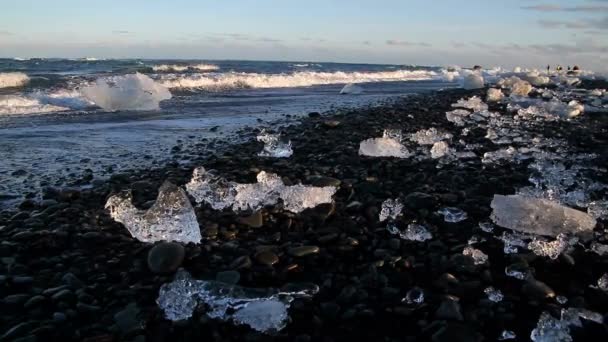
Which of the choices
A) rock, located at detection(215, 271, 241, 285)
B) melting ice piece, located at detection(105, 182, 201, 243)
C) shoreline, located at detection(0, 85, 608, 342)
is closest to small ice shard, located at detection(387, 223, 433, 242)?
shoreline, located at detection(0, 85, 608, 342)

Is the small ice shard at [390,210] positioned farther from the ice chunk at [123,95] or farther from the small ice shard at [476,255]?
the ice chunk at [123,95]

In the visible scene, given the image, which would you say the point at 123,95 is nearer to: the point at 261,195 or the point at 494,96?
the point at 261,195

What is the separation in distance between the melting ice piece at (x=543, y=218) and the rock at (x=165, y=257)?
A: 228 cm

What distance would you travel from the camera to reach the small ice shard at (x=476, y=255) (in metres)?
2.95

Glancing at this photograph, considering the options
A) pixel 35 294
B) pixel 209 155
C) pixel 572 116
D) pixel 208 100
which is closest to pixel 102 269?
pixel 35 294

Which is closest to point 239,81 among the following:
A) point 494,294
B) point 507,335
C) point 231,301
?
point 231,301

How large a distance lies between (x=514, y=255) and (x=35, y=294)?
2784 mm

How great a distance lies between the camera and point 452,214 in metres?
3.73

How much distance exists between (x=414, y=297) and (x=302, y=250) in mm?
803

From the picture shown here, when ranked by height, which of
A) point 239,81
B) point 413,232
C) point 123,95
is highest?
point 239,81

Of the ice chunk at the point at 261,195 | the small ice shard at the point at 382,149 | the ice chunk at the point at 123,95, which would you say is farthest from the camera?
the ice chunk at the point at 123,95

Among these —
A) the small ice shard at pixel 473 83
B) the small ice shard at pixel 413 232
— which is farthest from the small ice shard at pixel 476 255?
the small ice shard at pixel 473 83

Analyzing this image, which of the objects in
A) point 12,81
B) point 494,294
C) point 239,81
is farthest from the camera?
point 239,81

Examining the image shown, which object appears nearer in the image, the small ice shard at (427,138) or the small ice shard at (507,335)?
the small ice shard at (507,335)
